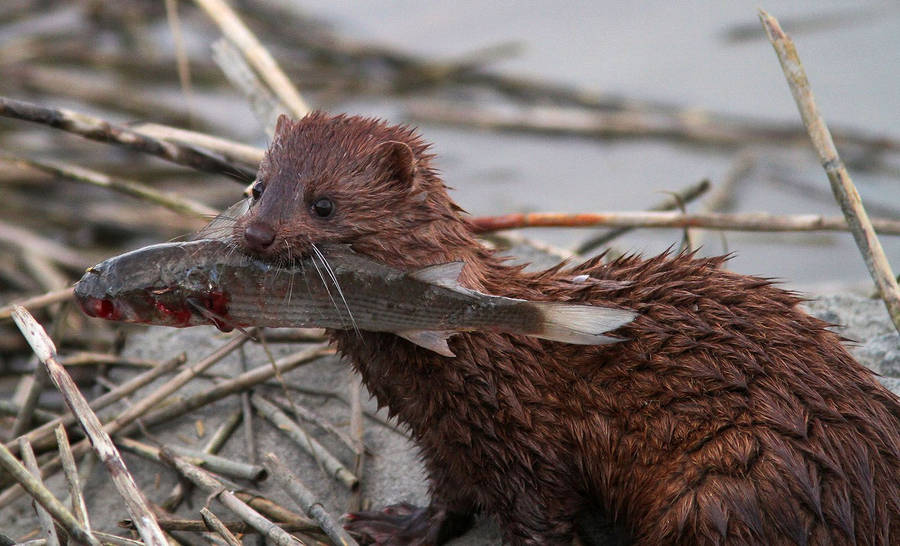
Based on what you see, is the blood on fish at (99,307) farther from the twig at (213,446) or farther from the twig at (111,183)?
the twig at (111,183)

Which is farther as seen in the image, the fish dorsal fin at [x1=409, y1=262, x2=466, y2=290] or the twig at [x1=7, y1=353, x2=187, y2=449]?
the twig at [x1=7, y1=353, x2=187, y2=449]

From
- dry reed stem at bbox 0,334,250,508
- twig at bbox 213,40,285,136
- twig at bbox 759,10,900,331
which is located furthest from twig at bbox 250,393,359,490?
twig at bbox 759,10,900,331

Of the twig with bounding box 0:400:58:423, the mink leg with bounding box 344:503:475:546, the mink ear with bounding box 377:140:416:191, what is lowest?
the mink leg with bounding box 344:503:475:546

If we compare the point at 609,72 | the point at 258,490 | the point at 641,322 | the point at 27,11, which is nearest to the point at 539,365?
the point at 641,322

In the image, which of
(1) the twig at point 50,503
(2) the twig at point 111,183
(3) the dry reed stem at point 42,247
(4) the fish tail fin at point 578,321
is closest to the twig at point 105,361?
(2) the twig at point 111,183

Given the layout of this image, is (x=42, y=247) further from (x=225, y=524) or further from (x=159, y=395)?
(x=225, y=524)

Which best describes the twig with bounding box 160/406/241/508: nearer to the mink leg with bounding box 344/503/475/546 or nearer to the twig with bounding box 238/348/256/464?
the twig with bounding box 238/348/256/464

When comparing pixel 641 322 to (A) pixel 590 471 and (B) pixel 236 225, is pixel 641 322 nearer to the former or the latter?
(A) pixel 590 471
